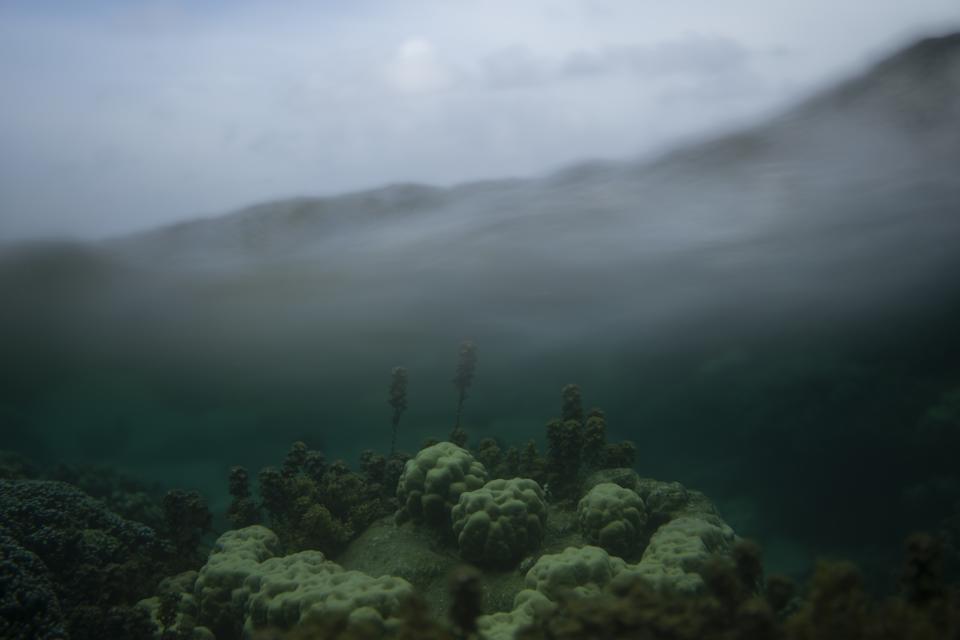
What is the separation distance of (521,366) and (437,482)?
114 ft

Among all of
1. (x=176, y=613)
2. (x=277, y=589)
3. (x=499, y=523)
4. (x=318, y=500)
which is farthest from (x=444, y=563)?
(x=176, y=613)

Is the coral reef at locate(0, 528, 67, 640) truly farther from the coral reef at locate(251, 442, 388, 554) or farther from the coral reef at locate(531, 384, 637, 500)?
the coral reef at locate(531, 384, 637, 500)

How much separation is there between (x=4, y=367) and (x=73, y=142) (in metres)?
26.2

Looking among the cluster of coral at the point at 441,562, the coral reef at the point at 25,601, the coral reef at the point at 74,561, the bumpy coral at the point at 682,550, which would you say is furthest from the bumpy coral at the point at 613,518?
the coral reef at the point at 25,601

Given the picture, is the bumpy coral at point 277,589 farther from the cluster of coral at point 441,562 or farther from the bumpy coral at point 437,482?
the bumpy coral at point 437,482

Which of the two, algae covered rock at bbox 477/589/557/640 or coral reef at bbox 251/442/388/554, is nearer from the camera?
algae covered rock at bbox 477/589/557/640

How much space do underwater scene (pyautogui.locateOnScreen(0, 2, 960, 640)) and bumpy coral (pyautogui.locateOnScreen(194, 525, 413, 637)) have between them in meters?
0.05

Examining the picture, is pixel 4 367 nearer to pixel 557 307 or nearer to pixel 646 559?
pixel 557 307

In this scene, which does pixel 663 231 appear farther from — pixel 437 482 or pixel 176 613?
pixel 176 613

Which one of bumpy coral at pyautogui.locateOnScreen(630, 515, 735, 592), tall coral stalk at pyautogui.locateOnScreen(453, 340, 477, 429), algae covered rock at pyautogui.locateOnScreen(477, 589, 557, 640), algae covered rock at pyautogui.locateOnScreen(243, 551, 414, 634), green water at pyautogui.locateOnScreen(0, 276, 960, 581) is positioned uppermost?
tall coral stalk at pyautogui.locateOnScreen(453, 340, 477, 429)

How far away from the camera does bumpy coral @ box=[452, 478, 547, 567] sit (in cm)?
734

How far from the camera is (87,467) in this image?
21.7 meters

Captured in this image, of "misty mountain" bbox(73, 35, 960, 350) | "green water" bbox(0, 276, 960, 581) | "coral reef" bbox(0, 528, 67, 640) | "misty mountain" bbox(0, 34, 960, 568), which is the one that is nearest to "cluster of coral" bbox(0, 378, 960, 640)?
"coral reef" bbox(0, 528, 67, 640)

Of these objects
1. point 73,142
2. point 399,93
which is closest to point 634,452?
point 399,93
